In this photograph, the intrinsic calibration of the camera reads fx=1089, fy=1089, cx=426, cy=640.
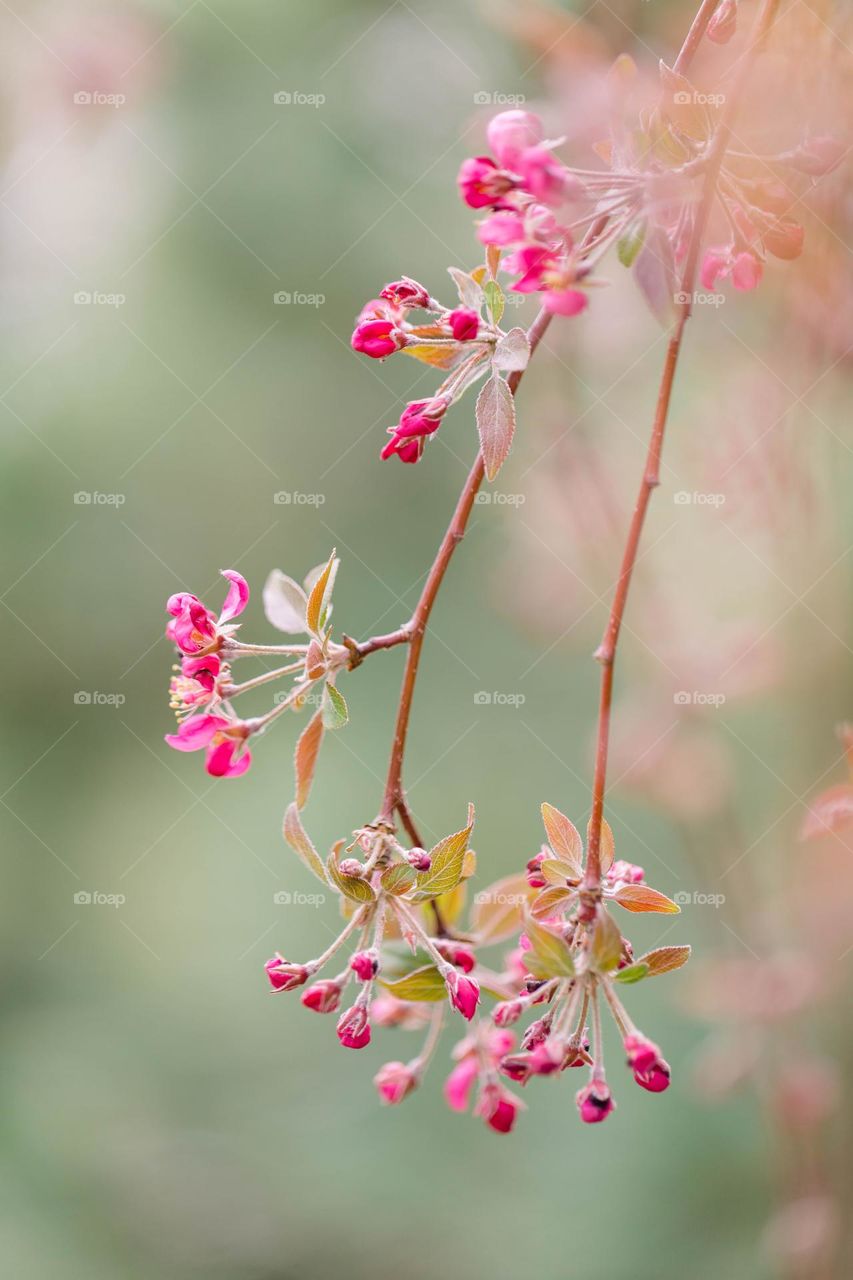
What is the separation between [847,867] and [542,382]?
125 cm

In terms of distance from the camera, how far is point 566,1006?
673 mm

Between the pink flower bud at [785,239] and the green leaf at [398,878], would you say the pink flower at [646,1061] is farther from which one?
the pink flower bud at [785,239]

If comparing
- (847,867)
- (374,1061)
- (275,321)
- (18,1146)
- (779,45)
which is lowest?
(18,1146)

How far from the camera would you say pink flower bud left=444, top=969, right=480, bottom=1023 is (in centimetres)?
70

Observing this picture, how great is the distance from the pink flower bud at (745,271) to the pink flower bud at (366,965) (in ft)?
1.78

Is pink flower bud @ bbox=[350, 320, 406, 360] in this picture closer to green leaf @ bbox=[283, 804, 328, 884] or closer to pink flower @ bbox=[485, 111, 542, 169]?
pink flower @ bbox=[485, 111, 542, 169]

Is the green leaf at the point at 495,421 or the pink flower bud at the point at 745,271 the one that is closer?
the green leaf at the point at 495,421

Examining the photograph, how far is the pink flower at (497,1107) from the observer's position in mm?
772

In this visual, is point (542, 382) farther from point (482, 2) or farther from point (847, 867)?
point (847, 867)

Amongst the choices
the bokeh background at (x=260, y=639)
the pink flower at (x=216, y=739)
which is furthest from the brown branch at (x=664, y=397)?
the bokeh background at (x=260, y=639)

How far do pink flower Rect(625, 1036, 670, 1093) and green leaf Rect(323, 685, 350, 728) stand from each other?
0.27m

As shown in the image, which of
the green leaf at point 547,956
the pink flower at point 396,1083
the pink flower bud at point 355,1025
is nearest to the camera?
the green leaf at point 547,956

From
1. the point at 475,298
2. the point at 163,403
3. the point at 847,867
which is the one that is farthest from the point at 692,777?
the point at 163,403

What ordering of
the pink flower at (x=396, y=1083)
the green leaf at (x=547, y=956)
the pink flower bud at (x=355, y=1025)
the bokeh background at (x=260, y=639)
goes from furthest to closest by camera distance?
the bokeh background at (x=260, y=639) → the pink flower at (x=396, y=1083) → the pink flower bud at (x=355, y=1025) → the green leaf at (x=547, y=956)
